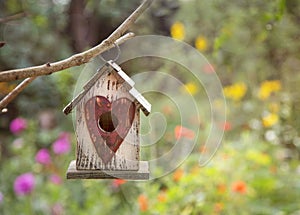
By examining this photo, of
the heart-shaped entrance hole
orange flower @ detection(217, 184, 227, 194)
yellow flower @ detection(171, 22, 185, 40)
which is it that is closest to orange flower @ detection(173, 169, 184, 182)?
orange flower @ detection(217, 184, 227, 194)

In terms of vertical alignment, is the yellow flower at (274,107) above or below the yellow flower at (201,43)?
below

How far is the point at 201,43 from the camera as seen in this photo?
2.19 metres

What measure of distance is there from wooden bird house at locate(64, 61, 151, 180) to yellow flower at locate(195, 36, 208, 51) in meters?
1.55

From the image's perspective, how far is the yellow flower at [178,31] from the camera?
2.13 m

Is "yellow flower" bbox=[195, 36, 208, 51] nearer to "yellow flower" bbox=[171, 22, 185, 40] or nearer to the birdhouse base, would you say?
"yellow flower" bbox=[171, 22, 185, 40]

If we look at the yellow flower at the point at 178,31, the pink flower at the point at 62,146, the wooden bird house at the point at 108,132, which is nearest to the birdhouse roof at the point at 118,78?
the wooden bird house at the point at 108,132

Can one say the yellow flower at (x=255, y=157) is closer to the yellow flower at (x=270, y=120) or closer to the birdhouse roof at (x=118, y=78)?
the yellow flower at (x=270, y=120)

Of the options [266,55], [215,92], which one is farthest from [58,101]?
[266,55]

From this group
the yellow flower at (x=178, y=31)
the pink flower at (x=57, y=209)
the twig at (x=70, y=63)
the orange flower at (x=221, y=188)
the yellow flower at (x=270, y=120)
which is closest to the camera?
the twig at (x=70, y=63)

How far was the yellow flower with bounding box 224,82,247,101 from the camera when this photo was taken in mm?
2363

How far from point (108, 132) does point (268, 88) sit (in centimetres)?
173

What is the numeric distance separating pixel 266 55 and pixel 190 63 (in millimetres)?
323

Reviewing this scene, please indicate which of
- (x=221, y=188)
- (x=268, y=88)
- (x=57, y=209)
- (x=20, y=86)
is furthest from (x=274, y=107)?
(x=20, y=86)

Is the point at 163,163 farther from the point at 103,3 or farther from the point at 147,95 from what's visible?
the point at 103,3
